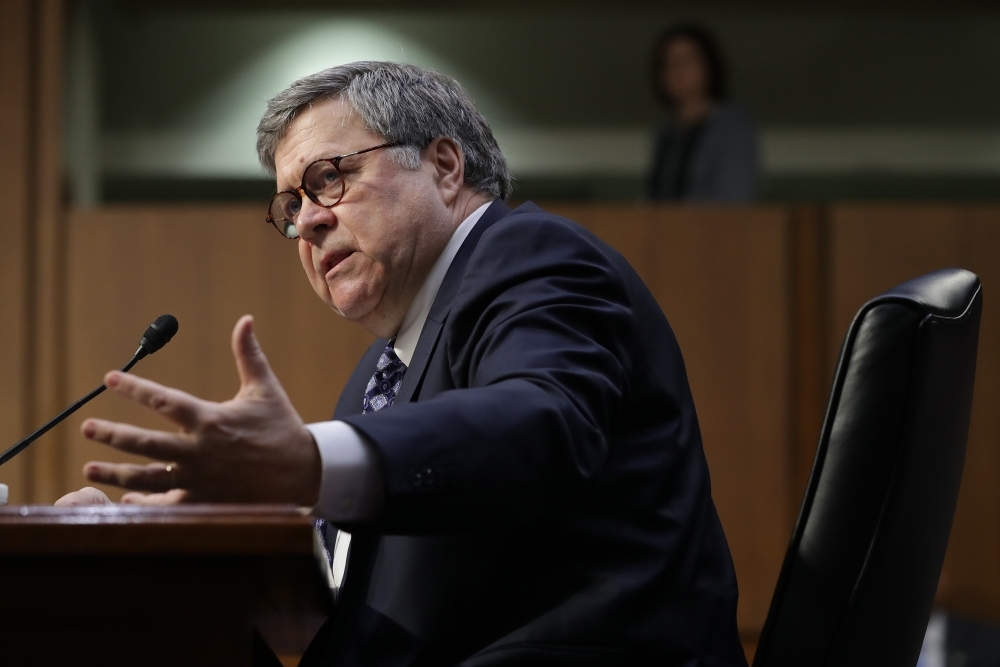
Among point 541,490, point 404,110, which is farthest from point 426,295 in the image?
point 541,490

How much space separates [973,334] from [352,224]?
0.79 metres

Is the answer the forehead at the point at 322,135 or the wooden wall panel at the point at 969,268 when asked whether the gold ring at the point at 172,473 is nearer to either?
the forehead at the point at 322,135

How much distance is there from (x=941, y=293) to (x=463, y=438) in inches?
21.0

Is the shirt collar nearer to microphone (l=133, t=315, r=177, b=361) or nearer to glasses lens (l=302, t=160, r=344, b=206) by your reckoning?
glasses lens (l=302, t=160, r=344, b=206)

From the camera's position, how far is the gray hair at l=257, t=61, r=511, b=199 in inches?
59.4

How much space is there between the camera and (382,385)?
1.53 m

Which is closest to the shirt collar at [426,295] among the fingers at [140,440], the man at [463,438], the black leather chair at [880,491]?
the man at [463,438]

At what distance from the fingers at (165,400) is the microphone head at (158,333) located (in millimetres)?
623

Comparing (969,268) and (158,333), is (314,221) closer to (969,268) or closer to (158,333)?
(158,333)

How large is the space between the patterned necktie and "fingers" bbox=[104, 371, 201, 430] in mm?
665

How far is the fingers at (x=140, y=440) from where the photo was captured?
0.80 metres

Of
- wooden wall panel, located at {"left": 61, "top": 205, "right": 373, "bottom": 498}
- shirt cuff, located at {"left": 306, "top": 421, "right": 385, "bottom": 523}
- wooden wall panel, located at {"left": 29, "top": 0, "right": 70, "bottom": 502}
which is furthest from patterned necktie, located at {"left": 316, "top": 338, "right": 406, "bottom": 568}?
wooden wall panel, located at {"left": 29, "top": 0, "right": 70, "bottom": 502}

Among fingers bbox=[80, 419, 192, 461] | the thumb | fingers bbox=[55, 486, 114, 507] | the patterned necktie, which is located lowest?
fingers bbox=[55, 486, 114, 507]

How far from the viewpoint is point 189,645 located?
850 millimetres
